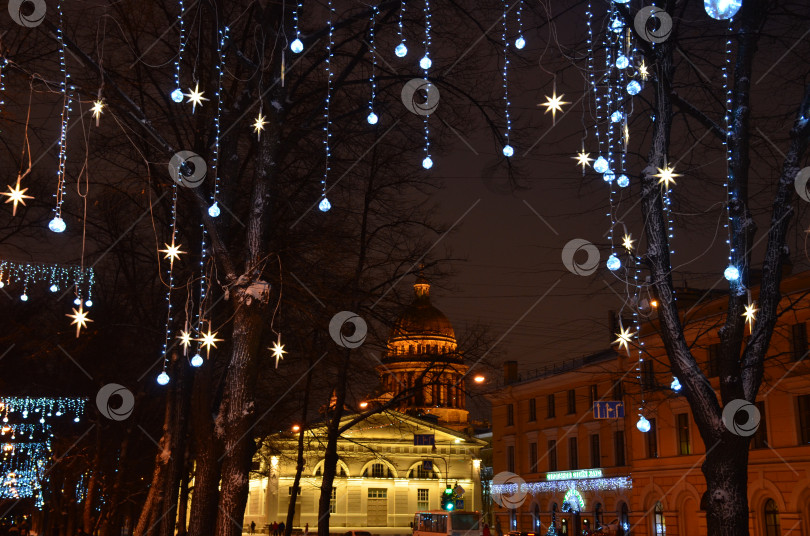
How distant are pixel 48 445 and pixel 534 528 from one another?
28508mm

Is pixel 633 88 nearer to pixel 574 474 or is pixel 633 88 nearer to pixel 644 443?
pixel 644 443

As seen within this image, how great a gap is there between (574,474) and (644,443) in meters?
6.66

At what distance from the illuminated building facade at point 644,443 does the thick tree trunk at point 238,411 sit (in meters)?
12.1

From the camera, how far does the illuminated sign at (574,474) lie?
1703 inches

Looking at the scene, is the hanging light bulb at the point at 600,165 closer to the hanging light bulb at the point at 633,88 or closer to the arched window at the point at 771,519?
the hanging light bulb at the point at 633,88

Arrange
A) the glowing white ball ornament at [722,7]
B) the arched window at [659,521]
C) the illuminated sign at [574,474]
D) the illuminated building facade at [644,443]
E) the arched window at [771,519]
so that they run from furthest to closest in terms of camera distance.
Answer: the illuminated sign at [574,474]
the arched window at [659,521]
the arched window at [771,519]
the illuminated building facade at [644,443]
the glowing white ball ornament at [722,7]

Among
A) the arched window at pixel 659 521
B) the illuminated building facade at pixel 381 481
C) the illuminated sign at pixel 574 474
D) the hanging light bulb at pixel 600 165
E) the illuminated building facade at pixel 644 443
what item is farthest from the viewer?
the illuminated building facade at pixel 381 481

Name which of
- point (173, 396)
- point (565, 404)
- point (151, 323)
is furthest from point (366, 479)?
point (173, 396)

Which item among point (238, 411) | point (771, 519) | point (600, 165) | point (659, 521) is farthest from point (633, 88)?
point (659, 521)

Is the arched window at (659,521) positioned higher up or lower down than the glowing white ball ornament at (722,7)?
lower down

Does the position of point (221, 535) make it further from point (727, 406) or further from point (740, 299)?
point (740, 299)

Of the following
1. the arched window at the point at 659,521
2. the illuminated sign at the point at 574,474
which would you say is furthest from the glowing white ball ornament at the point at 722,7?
the illuminated sign at the point at 574,474

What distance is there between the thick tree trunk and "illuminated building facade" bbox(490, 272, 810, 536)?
12.1 meters

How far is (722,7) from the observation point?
845 cm
